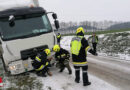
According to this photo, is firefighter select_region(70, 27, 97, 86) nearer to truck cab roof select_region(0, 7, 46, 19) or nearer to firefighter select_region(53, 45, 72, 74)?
firefighter select_region(53, 45, 72, 74)

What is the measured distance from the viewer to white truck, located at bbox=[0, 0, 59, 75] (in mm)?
5297

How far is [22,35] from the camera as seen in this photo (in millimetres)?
5566

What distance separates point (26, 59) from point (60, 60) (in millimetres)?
1536

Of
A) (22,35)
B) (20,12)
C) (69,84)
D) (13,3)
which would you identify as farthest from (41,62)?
(13,3)

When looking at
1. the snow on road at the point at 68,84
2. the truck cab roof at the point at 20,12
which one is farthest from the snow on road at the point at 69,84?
the truck cab roof at the point at 20,12

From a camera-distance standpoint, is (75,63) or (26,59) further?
(26,59)

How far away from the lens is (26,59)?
5.54 m

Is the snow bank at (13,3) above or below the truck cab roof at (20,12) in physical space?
above

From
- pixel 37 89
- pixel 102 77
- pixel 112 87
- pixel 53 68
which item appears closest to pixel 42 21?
pixel 53 68

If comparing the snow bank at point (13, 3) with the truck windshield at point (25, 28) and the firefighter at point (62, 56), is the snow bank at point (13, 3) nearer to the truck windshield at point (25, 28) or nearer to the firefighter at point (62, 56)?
the truck windshield at point (25, 28)

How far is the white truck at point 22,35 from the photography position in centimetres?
530

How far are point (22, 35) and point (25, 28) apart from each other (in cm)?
39

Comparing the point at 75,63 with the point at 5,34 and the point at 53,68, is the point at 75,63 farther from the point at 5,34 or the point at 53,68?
the point at 5,34

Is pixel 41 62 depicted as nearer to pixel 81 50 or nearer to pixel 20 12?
pixel 81 50
